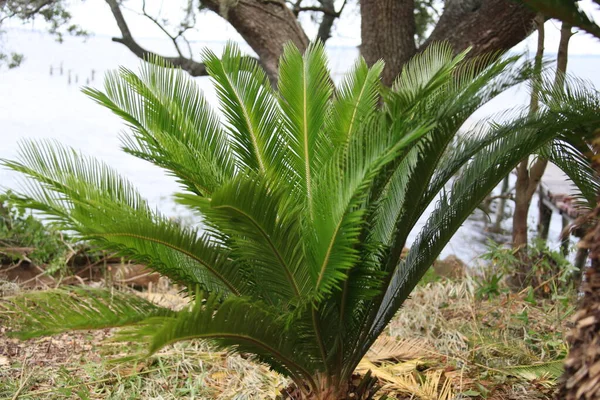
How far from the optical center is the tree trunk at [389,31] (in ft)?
15.9

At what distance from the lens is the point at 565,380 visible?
1762 millimetres

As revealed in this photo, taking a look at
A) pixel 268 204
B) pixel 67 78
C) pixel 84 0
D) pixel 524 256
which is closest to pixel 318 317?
pixel 268 204

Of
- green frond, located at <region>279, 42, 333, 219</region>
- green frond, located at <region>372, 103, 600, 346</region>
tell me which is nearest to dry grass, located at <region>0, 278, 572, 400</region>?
green frond, located at <region>372, 103, 600, 346</region>

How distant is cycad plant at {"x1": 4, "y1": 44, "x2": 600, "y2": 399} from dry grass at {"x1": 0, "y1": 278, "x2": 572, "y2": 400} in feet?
2.35

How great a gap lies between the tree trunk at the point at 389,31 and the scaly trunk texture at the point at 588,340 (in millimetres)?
3381

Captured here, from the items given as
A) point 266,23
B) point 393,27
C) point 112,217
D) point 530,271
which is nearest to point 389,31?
point 393,27

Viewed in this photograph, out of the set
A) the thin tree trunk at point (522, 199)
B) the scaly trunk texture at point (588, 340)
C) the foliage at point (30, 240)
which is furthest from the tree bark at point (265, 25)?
the scaly trunk texture at point (588, 340)

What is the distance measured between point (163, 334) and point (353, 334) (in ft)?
3.40

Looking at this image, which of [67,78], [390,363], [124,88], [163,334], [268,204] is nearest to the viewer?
[163,334]

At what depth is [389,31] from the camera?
488 centimetres

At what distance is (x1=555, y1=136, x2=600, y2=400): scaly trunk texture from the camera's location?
1.60m

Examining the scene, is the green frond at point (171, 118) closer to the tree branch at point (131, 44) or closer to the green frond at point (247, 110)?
the green frond at point (247, 110)

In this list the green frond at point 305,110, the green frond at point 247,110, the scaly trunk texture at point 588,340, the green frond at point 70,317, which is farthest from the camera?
the green frond at point 247,110

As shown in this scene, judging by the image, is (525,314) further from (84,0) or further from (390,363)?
(84,0)
